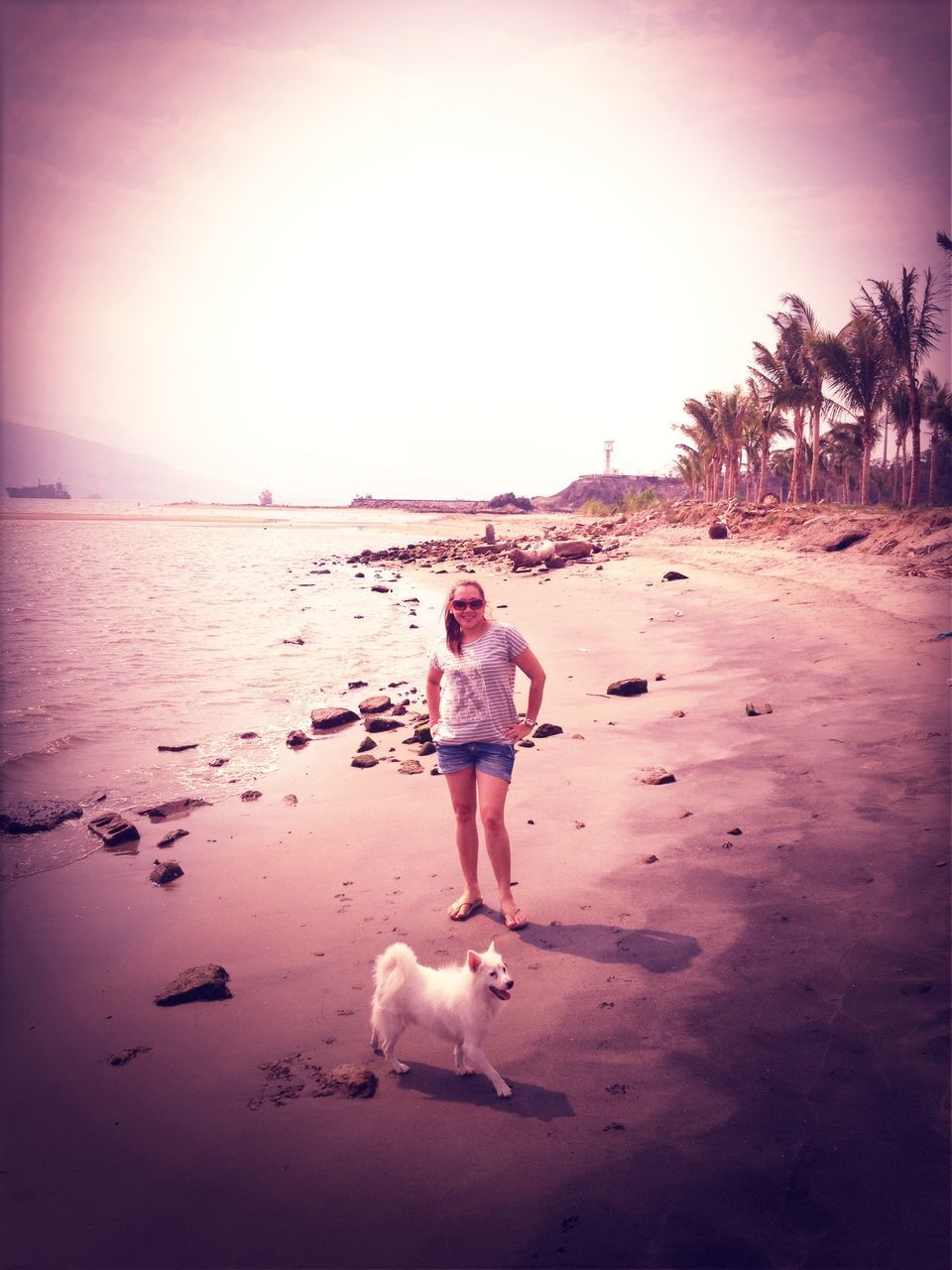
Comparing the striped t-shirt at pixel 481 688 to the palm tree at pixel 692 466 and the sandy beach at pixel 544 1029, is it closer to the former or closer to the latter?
the sandy beach at pixel 544 1029

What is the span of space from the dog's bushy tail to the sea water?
4358 mm

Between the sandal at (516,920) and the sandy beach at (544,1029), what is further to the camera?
the sandal at (516,920)

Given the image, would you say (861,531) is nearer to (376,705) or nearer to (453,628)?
(376,705)

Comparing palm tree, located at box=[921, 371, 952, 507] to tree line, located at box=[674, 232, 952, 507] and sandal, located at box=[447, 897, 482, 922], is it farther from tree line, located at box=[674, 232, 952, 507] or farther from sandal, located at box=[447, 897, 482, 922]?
sandal, located at box=[447, 897, 482, 922]

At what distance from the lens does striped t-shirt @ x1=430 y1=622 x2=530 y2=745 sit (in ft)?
17.2

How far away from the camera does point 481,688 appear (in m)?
5.25

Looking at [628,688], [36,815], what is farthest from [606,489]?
[36,815]

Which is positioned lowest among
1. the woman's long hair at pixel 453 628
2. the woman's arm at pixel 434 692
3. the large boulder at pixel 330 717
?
the large boulder at pixel 330 717

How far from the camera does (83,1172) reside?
10.9 feet

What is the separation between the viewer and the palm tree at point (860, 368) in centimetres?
3628

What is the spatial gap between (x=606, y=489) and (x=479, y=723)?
3988 inches

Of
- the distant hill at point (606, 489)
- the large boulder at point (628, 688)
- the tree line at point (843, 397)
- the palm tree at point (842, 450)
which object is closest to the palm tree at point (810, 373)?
the tree line at point (843, 397)

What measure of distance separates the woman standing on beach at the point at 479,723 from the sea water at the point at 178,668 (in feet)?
13.4

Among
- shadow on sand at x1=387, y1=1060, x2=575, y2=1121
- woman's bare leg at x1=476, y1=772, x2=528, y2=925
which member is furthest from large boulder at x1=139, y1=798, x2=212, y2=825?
shadow on sand at x1=387, y1=1060, x2=575, y2=1121
